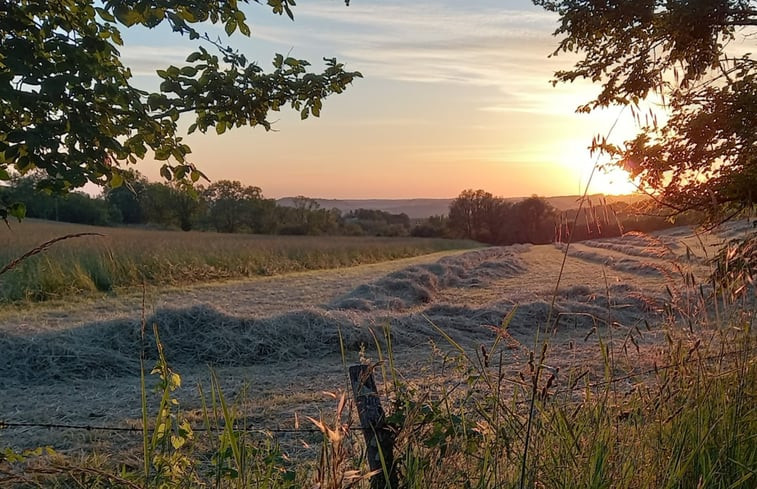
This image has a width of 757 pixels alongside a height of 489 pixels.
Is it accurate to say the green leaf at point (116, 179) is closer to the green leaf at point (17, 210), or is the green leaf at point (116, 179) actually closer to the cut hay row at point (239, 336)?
the green leaf at point (17, 210)

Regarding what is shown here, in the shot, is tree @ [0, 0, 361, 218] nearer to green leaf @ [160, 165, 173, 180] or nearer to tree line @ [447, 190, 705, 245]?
green leaf @ [160, 165, 173, 180]

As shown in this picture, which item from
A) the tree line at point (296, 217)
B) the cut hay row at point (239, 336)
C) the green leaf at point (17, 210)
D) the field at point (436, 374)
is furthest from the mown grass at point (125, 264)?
the tree line at point (296, 217)

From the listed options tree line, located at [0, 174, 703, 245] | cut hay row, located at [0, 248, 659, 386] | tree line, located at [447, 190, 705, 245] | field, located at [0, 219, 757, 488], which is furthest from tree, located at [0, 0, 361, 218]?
tree line, located at [0, 174, 703, 245]

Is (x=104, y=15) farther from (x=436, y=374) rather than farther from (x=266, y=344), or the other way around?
(x=266, y=344)

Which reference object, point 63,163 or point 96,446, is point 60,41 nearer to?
point 63,163

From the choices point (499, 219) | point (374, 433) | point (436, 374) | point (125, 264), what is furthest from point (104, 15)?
point (499, 219)

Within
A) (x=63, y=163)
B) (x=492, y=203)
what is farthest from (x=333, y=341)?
(x=492, y=203)

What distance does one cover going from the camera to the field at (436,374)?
2.23 m

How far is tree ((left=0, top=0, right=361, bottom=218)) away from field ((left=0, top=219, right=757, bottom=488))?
958 millimetres

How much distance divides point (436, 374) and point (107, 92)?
3.81 meters

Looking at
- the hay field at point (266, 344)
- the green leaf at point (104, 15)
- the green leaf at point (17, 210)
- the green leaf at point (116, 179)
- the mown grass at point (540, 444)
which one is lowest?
Answer: the hay field at point (266, 344)

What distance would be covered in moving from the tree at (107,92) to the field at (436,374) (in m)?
0.96

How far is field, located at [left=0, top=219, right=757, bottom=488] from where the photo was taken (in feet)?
7.31

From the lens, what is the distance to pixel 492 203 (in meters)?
68.1
